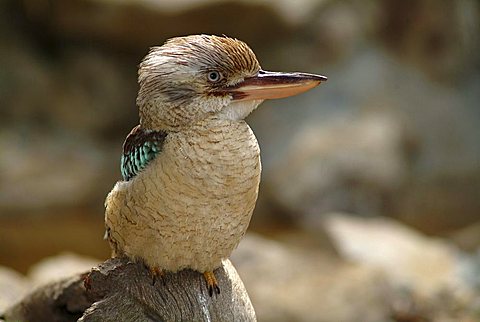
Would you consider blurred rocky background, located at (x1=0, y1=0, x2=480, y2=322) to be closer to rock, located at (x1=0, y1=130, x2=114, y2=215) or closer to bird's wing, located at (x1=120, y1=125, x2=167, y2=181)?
rock, located at (x1=0, y1=130, x2=114, y2=215)

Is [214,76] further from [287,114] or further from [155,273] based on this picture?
[287,114]

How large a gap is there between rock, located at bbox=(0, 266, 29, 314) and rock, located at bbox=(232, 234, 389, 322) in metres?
1.57

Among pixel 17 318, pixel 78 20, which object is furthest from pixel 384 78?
pixel 17 318

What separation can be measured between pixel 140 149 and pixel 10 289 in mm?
1758

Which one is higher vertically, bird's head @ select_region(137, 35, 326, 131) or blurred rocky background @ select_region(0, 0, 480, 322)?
blurred rocky background @ select_region(0, 0, 480, 322)

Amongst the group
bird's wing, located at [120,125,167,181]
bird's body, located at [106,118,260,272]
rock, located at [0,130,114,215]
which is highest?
rock, located at [0,130,114,215]

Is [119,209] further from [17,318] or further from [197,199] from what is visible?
[17,318]

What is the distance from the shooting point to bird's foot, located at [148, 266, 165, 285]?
3.20 meters

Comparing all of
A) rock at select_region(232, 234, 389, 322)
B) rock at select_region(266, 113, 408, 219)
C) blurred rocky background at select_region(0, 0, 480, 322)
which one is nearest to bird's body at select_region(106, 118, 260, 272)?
rock at select_region(232, 234, 389, 322)

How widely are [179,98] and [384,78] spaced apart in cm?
713

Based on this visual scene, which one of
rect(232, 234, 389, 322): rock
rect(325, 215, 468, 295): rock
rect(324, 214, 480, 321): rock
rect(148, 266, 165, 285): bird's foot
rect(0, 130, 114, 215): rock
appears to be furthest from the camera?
rect(0, 130, 114, 215): rock

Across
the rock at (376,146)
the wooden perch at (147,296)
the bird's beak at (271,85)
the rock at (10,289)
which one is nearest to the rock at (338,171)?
the rock at (376,146)

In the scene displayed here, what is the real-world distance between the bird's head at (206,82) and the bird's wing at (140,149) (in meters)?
0.06

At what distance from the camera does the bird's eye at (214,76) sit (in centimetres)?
290
